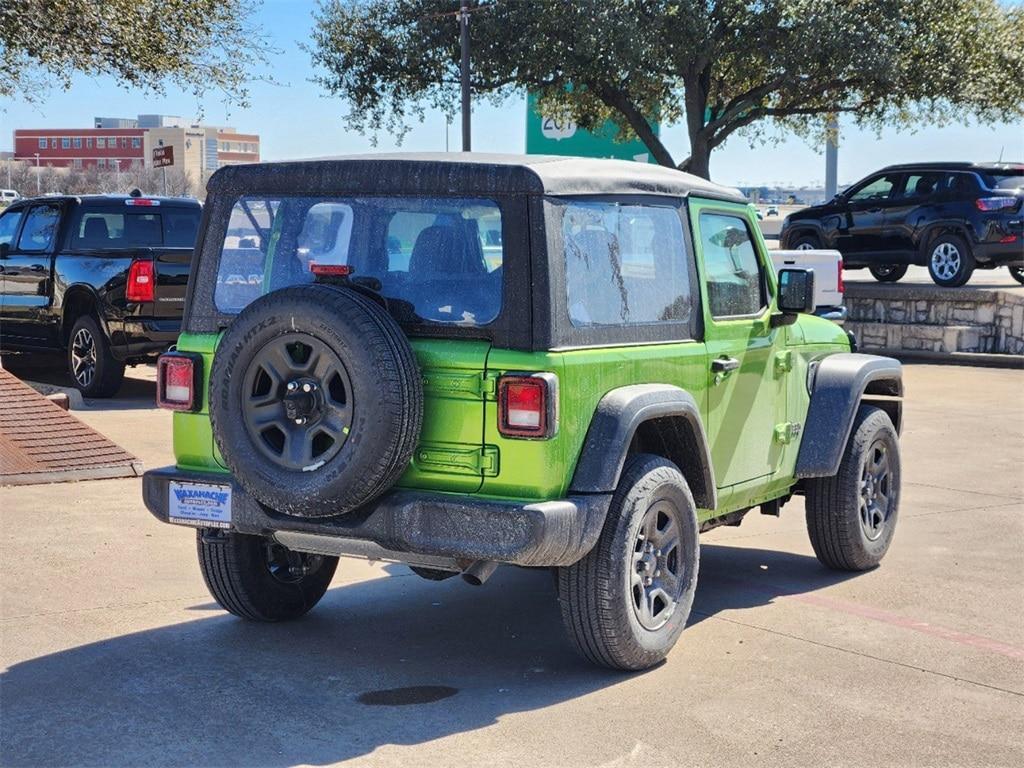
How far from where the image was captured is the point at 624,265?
554cm

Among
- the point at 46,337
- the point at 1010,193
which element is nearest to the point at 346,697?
the point at 46,337

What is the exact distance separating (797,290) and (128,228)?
830 centimetres

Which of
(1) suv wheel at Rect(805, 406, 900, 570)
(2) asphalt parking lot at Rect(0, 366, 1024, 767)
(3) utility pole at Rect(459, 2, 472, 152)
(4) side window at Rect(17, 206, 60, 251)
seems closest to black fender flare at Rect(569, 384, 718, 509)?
(2) asphalt parking lot at Rect(0, 366, 1024, 767)

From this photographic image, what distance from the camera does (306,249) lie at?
5.51 meters

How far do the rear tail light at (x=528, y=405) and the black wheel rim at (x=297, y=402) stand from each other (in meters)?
0.52

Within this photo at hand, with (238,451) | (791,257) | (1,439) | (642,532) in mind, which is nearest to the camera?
(238,451)

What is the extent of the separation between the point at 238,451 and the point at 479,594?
2.03 metres

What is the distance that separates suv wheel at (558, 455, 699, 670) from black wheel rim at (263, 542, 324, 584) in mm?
1388

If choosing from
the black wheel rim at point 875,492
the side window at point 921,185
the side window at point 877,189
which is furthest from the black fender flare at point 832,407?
the side window at point 877,189

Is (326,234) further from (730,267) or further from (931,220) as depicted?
(931,220)

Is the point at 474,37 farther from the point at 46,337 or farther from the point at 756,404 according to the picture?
the point at 756,404

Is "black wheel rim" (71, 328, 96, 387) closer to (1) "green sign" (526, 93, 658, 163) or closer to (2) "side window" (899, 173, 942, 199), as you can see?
(2) "side window" (899, 173, 942, 199)

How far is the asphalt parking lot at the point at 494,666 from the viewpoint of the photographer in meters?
4.70

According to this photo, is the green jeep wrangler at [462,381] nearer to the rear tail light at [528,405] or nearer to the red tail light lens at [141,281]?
the rear tail light at [528,405]
